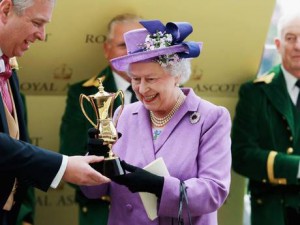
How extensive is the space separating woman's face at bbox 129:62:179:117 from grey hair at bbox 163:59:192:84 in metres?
0.02

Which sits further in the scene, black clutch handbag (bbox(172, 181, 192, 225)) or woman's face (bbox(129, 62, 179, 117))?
woman's face (bbox(129, 62, 179, 117))

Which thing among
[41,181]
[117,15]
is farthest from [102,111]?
[117,15]

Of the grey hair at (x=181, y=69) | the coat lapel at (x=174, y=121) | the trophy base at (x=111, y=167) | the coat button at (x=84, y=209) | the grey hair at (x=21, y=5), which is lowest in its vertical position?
the coat button at (x=84, y=209)

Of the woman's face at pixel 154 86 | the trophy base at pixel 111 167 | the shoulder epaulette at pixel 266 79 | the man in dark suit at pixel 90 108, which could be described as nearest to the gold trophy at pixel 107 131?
the trophy base at pixel 111 167

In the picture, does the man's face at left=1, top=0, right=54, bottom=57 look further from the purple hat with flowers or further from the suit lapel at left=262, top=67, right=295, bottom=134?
the suit lapel at left=262, top=67, right=295, bottom=134

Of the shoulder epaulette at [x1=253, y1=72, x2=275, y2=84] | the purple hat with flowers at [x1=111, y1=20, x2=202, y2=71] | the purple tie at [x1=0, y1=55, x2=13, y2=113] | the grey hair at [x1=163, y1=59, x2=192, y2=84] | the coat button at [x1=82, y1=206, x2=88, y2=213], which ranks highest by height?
the purple hat with flowers at [x1=111, y1=20, x2=202, y2=71]

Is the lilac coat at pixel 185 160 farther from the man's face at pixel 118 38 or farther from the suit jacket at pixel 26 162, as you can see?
the man's face at pixel 118 38

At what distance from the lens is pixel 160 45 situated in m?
2.77

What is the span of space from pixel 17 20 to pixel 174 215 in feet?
3.12

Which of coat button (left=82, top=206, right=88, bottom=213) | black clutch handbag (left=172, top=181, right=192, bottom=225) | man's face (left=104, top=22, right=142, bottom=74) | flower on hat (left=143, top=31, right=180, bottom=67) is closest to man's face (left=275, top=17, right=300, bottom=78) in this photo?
man's face (left=104, top=22, right=142, bottom=74)

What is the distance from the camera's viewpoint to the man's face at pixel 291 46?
4.15m

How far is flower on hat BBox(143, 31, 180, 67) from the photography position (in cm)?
278

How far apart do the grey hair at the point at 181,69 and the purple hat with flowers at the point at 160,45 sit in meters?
0.02

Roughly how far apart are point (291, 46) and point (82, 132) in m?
1.30
